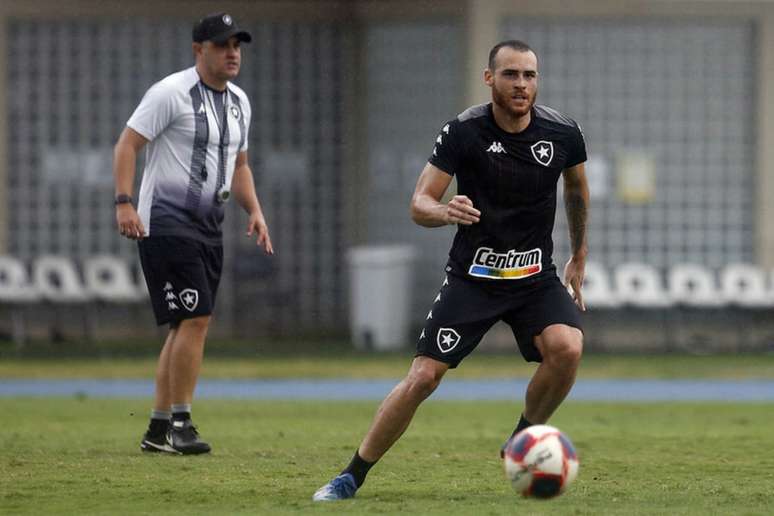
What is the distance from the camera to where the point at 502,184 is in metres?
8.36

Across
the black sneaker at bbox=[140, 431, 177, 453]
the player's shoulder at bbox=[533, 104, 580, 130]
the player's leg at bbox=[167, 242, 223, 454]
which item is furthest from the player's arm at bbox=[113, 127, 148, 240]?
the player's shoulder at bbox=[533, 104, 580, 130]

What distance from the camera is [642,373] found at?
62.8 feet

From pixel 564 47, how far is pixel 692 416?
399 inches

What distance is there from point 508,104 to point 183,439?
3263 mm

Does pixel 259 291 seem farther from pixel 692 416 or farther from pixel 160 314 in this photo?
pixel 160 314

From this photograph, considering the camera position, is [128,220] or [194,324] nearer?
[128,220]

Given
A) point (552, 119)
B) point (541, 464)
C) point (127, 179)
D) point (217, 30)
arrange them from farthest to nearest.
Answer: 1. point (217, 30)
2. point (127, 179)
3. point (552, 119)
4. point (541, 464)

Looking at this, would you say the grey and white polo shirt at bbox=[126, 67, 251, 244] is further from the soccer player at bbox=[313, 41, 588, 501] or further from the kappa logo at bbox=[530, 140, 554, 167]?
the kappa logo at bbox=[530, 140, 554, 167]

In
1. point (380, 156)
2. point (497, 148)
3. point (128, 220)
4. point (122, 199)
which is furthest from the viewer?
point (380, 156)

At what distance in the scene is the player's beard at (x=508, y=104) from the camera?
325 inches

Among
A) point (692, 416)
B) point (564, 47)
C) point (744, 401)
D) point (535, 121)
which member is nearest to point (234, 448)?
point (535, 121)

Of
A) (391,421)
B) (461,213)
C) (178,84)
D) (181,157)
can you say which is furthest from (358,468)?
(178,84)

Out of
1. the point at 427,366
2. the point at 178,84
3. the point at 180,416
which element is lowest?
the point at 180,416

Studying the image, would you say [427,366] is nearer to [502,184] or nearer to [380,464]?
[502,184]
